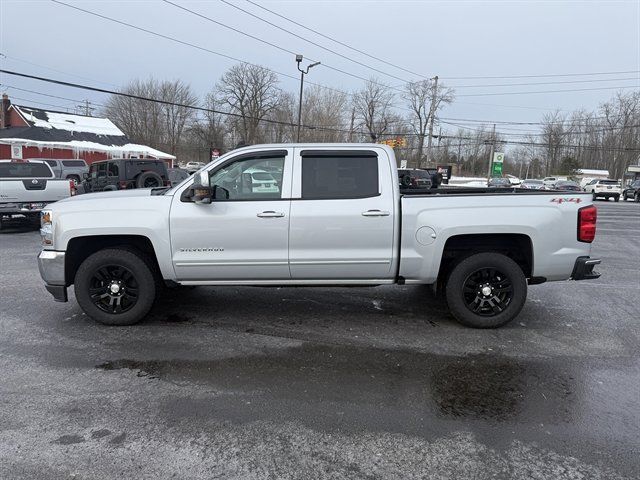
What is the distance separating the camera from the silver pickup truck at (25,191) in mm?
11906

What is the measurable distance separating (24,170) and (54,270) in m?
10.2

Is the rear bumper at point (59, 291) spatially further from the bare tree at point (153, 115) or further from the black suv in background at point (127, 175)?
the bare tree at point (153, 115)

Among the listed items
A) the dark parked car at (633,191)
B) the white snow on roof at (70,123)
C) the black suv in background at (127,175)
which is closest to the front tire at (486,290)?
the black suv in background at (127,175)

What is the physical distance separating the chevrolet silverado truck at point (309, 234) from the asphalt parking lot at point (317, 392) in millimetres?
503

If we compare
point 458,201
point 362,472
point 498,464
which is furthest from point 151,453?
point 458,201

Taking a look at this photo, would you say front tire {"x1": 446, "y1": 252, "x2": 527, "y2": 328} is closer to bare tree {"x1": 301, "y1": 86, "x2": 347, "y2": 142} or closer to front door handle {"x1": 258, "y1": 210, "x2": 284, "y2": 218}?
front door handle {"x1": 258, "y1": 210, "x2": 284, "y2": 218}

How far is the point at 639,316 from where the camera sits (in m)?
5.69

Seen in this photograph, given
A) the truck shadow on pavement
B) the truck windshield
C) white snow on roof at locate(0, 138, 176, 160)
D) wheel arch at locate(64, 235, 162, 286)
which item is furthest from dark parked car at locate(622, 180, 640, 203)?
white snow on roof at locate(0, 138, 176, 160)

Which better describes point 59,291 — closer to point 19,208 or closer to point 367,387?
point 367,387

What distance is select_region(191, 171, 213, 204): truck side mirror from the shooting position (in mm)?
4629

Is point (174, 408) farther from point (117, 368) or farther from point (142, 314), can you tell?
point (142, 314)

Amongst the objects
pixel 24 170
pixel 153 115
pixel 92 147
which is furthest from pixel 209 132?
pixel 24 170

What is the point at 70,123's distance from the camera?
45.7 meters

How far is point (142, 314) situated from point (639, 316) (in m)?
5.79
